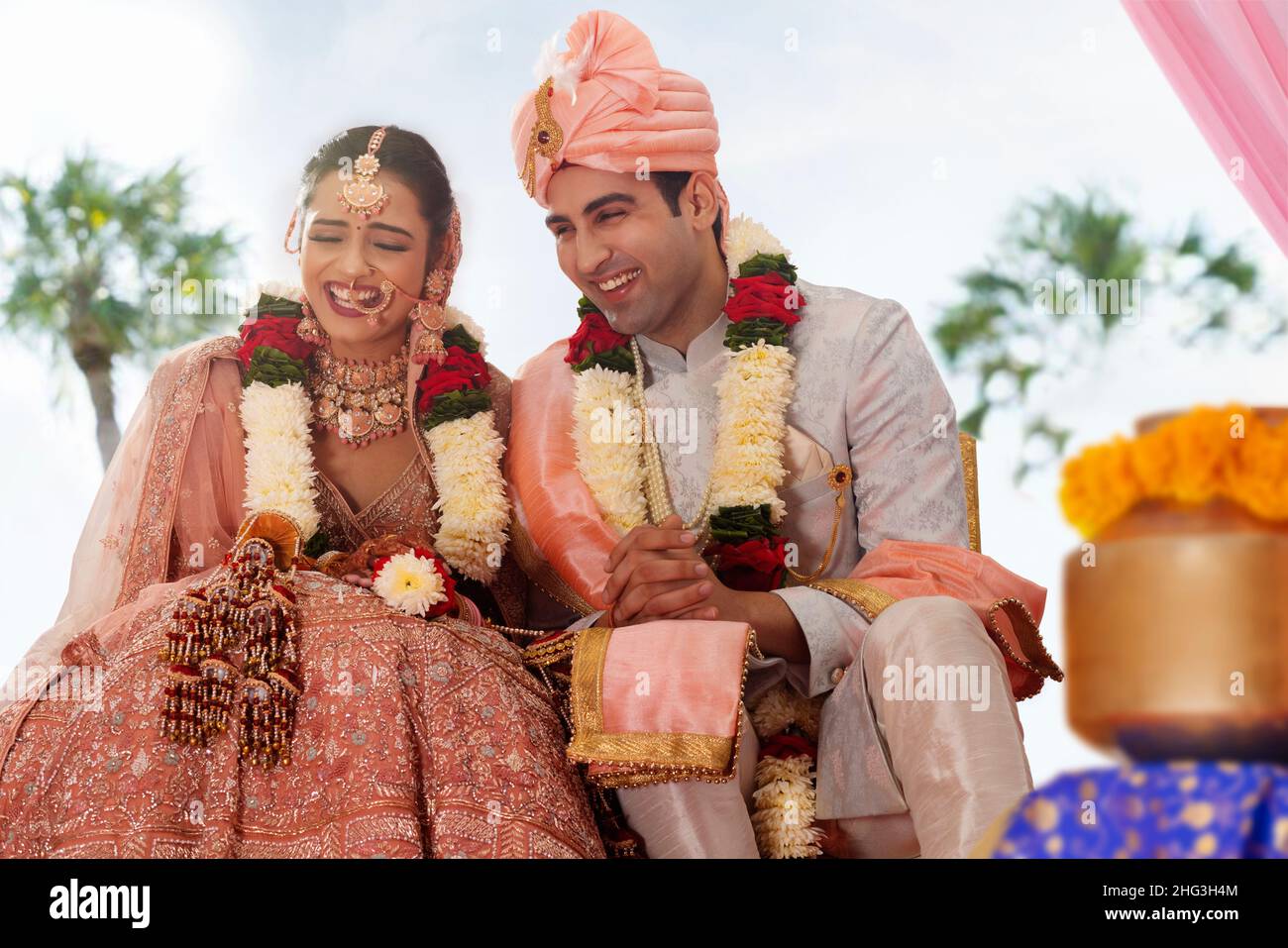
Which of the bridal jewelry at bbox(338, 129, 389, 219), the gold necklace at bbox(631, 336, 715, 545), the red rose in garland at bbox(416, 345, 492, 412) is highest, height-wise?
the bridal jewelry at bbox(338, 129, 389, 219)

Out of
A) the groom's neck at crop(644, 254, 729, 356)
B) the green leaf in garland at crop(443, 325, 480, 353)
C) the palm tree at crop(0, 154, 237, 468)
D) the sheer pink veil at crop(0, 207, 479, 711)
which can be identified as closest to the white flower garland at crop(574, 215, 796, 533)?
the groom's neck at crop(644, 254, 729, 356)

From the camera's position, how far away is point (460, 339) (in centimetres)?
293

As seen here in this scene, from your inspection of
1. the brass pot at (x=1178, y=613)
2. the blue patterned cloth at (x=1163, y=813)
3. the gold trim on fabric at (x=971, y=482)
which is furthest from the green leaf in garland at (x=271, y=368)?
the blue patterned cloth at (x=1163, y=813)

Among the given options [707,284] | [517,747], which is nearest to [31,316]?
[707,284]

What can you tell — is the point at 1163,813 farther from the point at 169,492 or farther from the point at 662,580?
the point at 169,492

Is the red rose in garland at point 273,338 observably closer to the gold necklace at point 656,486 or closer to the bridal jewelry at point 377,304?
the bridal jewelry at point 377,304

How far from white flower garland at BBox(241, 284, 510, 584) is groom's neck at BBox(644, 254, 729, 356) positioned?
1.37ft

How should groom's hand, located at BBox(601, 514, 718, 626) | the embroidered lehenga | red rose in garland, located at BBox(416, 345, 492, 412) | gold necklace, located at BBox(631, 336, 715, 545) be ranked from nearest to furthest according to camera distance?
the embroidered lehenga
groom's hand, located at BBox(601, 514, 718, 626)
gold necklace, located at BBox(631, 336, 715, 545)
red rose in garland, located at BBox(416, 345, 492, 412)

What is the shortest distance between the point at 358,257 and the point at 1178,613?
1.66 m

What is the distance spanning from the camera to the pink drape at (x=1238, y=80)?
3709mm

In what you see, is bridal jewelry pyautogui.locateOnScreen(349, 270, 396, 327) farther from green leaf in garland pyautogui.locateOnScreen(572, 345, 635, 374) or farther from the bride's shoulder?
green leaf in garland pyautogui.locateOnScreen(572, 345, 635, 374)

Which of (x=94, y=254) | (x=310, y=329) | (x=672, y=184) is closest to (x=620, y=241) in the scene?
(x=672, y=184)

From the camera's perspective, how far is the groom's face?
110 inches
